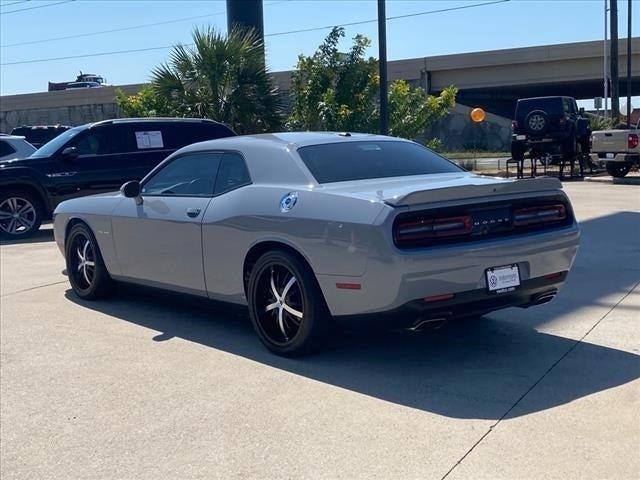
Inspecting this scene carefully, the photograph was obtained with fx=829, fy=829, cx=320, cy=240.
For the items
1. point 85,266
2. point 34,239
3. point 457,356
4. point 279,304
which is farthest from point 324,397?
point 34,239

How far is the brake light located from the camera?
543 cm

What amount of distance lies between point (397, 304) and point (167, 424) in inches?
58.7

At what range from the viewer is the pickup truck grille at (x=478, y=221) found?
16.2ft

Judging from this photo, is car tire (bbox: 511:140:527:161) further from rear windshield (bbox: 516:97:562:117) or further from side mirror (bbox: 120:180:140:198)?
side mirror (bbox: 120:180:140:198)

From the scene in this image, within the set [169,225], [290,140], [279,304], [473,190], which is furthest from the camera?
[169,225]

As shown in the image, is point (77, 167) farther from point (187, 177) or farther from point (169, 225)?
point (169, 225)

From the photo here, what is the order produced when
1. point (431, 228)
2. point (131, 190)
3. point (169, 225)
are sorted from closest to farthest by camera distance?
point (431, 228), point (169, 225), point (131, 190)

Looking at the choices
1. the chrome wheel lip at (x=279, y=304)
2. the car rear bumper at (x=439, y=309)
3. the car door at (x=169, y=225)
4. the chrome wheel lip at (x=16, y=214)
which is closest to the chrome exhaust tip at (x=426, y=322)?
the car rear bumper at (x=439, y=309)

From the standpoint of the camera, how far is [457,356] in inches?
220

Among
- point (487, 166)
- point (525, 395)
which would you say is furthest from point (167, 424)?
point (487, 166)

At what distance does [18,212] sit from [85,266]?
20.1 ft

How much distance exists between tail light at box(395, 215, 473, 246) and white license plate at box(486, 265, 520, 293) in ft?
1.02

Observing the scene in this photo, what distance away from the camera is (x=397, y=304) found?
16.1ft

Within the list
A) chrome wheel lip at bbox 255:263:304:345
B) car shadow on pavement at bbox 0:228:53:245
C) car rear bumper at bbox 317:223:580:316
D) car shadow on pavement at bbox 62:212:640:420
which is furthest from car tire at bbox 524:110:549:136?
chrome wheel lip at bbox 255:263:304:345
